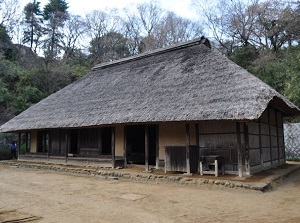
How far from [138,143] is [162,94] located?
4.23m

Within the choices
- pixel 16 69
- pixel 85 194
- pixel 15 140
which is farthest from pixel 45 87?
pixel 85 194

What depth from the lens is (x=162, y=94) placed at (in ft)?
36.8

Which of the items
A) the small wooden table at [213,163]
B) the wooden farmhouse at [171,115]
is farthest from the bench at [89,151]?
the small wooden table at [213,163]

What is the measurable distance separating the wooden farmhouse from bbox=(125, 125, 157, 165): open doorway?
5 cm

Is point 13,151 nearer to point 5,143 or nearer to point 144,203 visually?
point 5,143

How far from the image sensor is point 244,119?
8023 millimetres

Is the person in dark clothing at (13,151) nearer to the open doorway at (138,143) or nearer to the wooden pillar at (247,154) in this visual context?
the open doorway at (138,143)

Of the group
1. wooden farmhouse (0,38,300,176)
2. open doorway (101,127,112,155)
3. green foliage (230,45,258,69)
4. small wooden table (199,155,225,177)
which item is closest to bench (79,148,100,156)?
wooden farmhouse (0,38,300,176)

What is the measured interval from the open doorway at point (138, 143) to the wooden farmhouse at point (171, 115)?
0.17 feet

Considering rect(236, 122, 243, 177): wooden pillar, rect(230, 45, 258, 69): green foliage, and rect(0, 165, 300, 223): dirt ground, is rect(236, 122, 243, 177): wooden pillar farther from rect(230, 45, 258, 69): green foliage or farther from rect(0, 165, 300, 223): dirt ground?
rect(230, 45, 258, 69): green foliage

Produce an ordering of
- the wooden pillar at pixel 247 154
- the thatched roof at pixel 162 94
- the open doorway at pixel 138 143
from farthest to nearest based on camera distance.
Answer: the open doorway at pixel 138 143
the wooden pillar at pixel 247 154
the thatched roof at pixel 162 94

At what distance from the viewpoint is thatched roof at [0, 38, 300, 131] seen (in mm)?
8906

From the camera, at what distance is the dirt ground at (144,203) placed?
5.52 meters

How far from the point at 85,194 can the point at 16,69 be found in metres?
22.5
